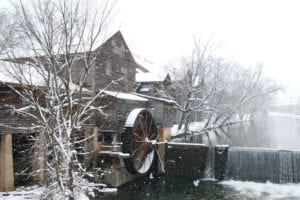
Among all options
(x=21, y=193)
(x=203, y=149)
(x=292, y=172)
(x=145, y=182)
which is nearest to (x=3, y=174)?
(x=21, y=193)

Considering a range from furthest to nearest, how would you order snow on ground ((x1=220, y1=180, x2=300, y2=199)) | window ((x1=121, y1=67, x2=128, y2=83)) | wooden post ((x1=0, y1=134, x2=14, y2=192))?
window ((x1=121, y1=67, x2=128, y2=83))
snow on ground ((x1=220, y1=180, x2=300, y2=199))
wooden post ((x1=0, y1=134, x2=14, y2=192))

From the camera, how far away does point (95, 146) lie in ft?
54.0

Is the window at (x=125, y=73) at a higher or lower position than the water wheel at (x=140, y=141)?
higher

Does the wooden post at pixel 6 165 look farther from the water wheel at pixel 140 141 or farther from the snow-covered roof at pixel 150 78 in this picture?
the snow-covered roof at pixel 150 78

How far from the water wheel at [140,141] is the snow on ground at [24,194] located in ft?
16.1

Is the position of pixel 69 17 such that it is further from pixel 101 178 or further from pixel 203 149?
pixel 203 149

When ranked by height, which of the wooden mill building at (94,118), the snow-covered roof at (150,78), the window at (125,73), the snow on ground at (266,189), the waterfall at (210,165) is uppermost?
the snow-covered roof at (150,78)

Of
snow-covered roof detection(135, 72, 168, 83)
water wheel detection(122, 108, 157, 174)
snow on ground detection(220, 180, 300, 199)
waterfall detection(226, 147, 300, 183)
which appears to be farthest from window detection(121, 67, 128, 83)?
snow on ground detection(220, 180, 300, 199)

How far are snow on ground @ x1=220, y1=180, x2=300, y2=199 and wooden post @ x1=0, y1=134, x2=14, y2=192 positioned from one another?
957 cm

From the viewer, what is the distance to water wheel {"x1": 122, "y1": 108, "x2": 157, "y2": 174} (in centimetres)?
1717

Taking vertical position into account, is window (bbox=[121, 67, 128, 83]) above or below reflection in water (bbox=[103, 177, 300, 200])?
above

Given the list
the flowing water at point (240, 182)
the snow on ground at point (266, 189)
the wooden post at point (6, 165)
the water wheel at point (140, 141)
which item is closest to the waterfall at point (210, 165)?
the flowing water at point (240, 182)

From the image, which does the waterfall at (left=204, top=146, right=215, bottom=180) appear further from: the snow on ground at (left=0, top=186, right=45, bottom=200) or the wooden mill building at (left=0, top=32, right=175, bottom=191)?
the snow on ground at (left=0, top=186, right=45, bottom=200)

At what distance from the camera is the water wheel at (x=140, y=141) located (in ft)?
56.3
